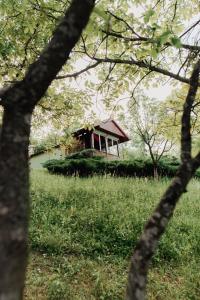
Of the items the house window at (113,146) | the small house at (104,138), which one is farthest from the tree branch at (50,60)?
the house window at (113,146)

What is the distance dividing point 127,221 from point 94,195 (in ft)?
10.7

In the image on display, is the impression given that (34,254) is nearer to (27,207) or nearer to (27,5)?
(27,5)

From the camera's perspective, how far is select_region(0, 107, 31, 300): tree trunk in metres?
2.02

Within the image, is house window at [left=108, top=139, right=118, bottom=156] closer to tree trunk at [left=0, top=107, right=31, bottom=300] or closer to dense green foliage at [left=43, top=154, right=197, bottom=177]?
dense green foliage at [left=43, top=154, right=197, bottom=177]

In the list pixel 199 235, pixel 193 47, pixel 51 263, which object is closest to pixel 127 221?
pixel 199 235

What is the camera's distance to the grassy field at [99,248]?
6660 millimetres

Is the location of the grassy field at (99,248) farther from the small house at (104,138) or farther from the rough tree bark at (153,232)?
the small house at (104,138)

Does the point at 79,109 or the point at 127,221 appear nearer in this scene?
the point at 127,221

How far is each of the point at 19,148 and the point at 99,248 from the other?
642 centimetres

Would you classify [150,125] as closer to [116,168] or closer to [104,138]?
[116,168]

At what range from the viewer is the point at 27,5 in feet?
22.7

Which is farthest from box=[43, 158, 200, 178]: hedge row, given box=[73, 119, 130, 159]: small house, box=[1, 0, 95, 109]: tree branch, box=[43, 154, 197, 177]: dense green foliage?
box=[1, 0, 95, 109]: tree branch

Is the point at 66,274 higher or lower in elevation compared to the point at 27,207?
lower

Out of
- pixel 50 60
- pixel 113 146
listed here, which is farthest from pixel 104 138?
pixel 50 60
